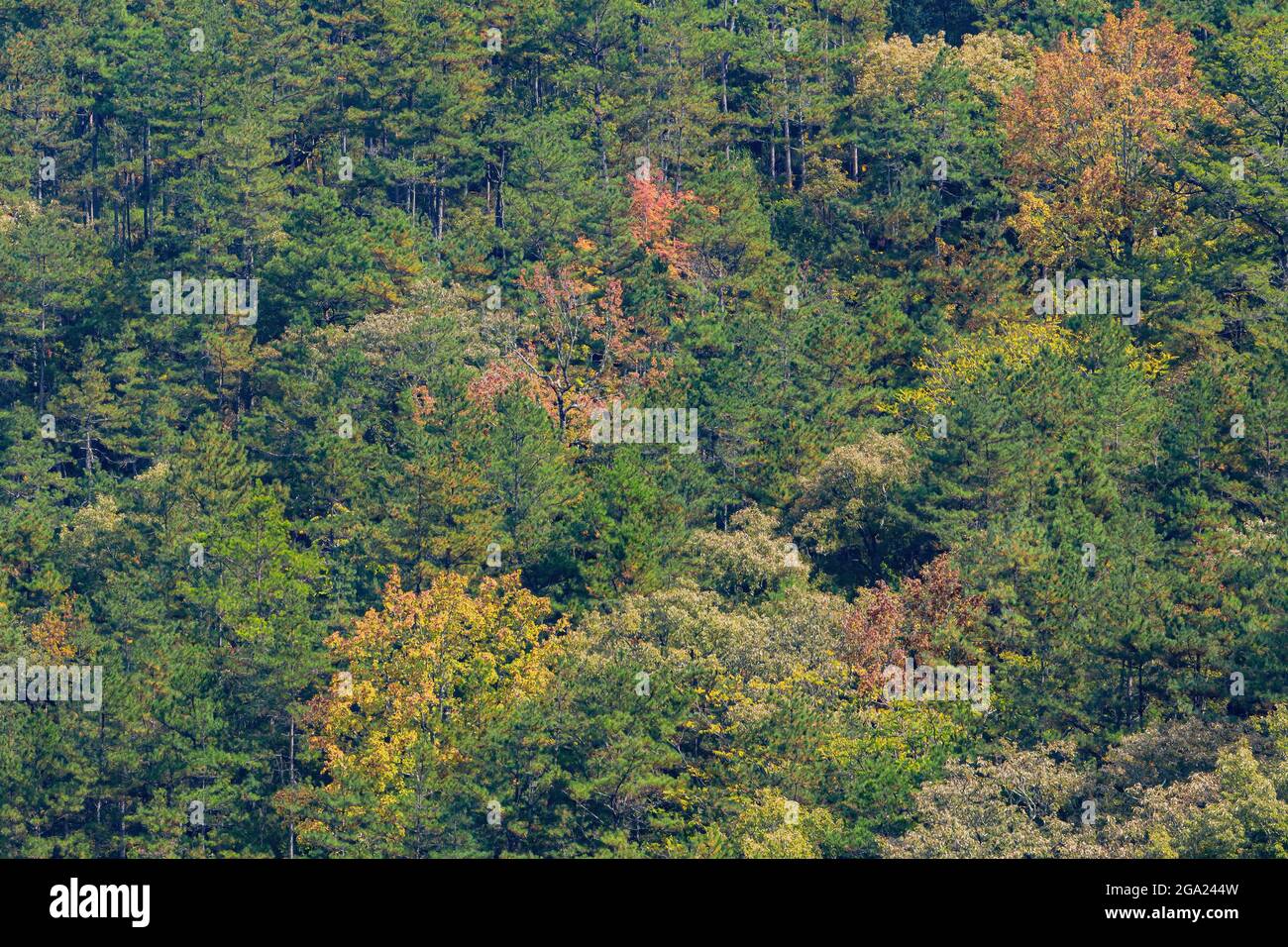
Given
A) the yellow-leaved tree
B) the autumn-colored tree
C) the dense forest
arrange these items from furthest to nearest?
the autumn-colored tree → the yellow-leaved tree → the dense forest

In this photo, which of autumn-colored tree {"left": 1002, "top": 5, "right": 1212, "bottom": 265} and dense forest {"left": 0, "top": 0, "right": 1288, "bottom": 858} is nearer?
dense forest {"left": 0, "top": 0, "right": 1288, "bottom": 858}

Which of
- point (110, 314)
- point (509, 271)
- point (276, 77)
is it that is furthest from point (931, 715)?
point (276, 77)

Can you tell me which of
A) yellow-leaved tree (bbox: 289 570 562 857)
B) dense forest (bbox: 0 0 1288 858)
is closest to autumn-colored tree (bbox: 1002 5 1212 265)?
dense forest (bbox: 0 0 1288 858)

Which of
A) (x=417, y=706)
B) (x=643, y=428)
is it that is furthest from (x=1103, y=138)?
(x=417, y=706)

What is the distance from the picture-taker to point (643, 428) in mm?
78375

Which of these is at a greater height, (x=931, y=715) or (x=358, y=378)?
(x=358, y=378)

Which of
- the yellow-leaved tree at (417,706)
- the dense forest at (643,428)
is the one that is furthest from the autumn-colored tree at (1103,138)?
the yellow-leaved tree at (417,706)

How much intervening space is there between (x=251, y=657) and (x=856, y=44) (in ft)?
158

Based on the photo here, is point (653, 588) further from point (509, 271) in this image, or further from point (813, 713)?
point (509, 271)

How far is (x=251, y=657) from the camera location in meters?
71.7

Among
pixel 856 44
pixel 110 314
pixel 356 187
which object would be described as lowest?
pixel 110 314

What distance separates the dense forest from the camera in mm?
60188

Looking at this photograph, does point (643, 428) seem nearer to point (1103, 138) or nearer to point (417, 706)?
point (417, 706)

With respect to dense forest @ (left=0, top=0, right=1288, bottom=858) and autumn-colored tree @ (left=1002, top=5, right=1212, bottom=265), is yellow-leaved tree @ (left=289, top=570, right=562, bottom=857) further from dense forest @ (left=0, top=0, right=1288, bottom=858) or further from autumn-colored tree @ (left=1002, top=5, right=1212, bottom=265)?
autumn-colored tree @ (left=1002, top=5, right=1212, bottom=265)
